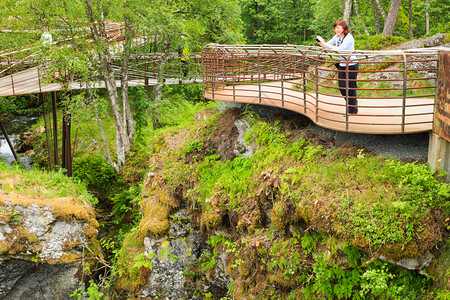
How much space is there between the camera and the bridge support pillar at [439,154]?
621cm

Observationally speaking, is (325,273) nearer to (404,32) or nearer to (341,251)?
(341,251)

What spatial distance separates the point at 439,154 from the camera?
629 centimetres

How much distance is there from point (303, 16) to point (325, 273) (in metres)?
22.7

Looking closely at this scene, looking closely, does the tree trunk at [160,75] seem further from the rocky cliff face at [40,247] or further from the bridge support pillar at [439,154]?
the bridge support pillar at [439,154]

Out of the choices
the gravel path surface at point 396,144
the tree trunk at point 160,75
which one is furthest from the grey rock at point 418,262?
the tree trunk at point 160,75

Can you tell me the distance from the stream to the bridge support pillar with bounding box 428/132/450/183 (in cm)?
1832

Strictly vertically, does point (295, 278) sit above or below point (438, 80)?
below

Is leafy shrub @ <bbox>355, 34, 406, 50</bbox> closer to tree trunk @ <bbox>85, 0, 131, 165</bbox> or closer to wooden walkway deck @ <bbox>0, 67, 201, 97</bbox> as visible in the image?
tree trunk @ <bbox>85, 0, 131, 165</bbox>

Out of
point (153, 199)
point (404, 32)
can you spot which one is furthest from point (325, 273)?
point (404, 32)

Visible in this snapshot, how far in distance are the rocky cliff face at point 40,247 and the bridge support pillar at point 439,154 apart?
9.51m

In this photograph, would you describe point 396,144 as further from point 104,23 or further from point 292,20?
point 292,20

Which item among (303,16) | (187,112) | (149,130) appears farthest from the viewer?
(303,16)

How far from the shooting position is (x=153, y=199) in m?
11.3

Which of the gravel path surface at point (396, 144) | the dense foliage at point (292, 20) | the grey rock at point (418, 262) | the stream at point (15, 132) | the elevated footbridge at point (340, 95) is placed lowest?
the stream at point (15, 132)
